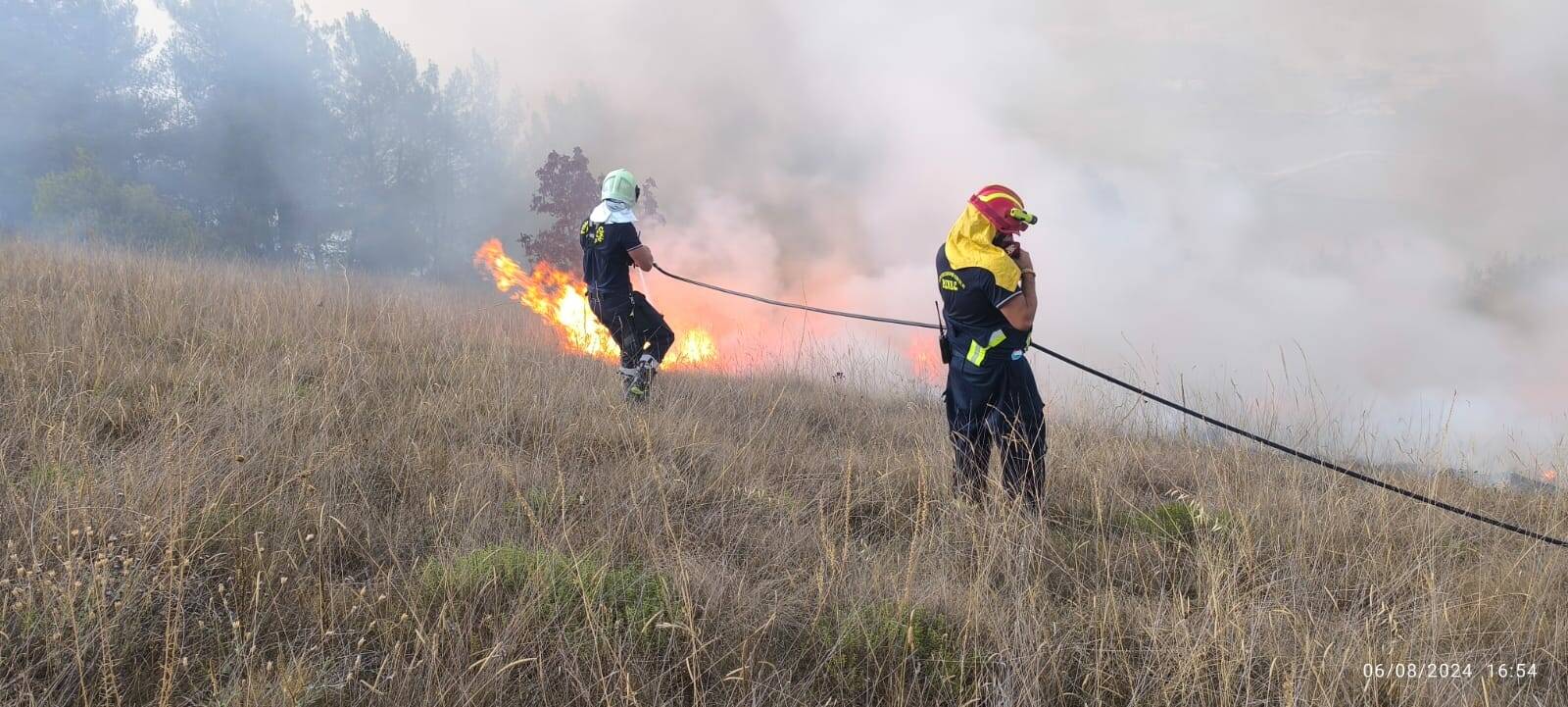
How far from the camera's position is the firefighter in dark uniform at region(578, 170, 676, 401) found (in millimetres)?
5527

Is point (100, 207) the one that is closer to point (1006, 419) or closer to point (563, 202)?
point (563, 202)

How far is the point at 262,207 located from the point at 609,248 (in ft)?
77.2

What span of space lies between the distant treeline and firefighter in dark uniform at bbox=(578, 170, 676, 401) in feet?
54.0

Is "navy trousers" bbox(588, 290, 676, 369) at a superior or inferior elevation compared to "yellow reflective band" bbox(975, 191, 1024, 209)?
inferior

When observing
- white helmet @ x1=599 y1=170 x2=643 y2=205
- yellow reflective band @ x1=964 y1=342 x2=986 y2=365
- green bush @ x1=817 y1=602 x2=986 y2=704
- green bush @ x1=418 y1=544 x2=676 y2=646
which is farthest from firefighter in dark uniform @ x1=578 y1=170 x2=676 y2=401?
green bush @ x1=817 y1=602 x2=986 y2=704

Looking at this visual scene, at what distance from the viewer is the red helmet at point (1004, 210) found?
3172 millimetres

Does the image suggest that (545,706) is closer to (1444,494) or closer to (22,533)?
(22,533)

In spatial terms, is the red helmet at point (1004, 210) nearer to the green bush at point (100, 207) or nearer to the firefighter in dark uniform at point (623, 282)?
the firefighter in dark uniform at point (623, 282)

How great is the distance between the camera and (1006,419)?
3.47 meters

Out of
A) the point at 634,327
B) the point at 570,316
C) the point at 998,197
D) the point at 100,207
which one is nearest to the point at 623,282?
the point at 634,327

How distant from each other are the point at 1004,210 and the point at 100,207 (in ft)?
71.1

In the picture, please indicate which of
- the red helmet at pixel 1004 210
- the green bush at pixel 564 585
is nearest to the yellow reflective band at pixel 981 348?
the red helmet at pixel 1004 210

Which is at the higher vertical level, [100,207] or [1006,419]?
[100,207]

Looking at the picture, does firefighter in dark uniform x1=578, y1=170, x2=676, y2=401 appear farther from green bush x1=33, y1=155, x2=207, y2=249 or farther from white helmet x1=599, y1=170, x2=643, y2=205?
green bush x1=33, y1=155, x2=207, y2=249
